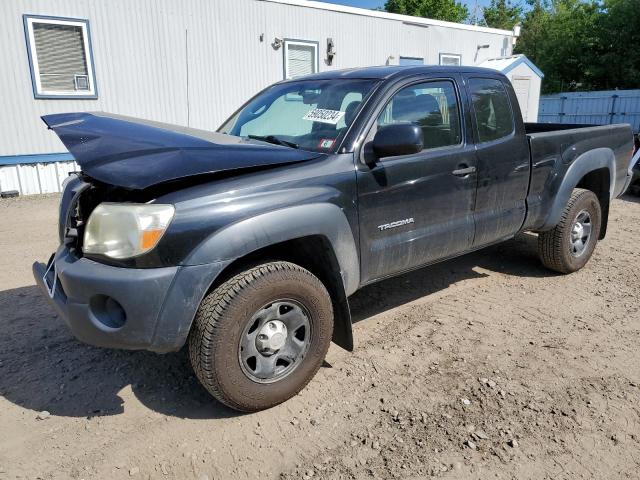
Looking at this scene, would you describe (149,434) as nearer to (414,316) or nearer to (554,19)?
(414,316)

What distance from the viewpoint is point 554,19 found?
30.8m

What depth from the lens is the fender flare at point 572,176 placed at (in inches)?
177

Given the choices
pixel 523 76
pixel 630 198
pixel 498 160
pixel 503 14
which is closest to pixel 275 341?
pixel 498 160

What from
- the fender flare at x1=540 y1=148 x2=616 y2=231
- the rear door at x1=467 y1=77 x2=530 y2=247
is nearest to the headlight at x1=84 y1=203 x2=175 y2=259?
the rear door at x1=467 y1=77 x2=530 y2=247

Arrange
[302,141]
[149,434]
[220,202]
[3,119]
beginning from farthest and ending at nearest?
[3,119], [302,141], [149,434], [220,202]

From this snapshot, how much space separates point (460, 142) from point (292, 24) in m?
9.43

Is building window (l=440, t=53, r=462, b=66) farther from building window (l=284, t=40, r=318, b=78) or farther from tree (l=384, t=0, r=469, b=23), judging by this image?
tree (l=384, t=0, r=469, b=23)

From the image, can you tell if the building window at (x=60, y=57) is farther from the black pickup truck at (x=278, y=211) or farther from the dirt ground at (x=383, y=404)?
the black pickup truck at (x=278, y=211)

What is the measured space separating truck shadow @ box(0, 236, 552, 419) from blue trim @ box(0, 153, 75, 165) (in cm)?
594

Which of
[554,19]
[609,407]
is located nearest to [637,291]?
[609,407]

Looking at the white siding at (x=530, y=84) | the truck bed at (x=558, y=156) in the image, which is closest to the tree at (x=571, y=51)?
the white siding at (x=530, y=84)

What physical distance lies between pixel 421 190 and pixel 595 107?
1917 centimetres

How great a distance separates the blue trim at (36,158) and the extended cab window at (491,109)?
859 cm

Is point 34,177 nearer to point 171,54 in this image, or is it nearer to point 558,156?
point 171,54
